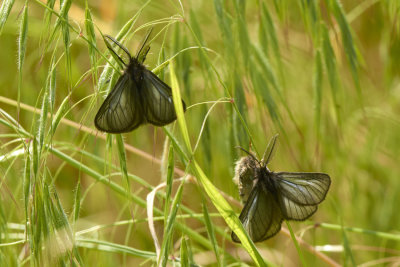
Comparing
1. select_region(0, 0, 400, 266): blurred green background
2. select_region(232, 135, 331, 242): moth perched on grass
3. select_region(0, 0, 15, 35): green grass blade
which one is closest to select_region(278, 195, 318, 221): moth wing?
select_region(232, 135, 331, 242): moth perched on grass

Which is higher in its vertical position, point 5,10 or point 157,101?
point 5,10

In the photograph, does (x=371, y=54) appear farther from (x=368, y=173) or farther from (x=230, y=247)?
(x=230, y=247)

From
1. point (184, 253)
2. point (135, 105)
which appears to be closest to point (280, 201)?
point (184, 253)

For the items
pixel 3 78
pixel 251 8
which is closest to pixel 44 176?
pixel 3 78

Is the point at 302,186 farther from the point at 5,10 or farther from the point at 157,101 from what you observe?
the point at 5,10

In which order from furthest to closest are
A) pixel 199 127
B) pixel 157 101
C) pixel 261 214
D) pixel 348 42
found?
pixel 199 127 → pixel 348 42 → pixel 261 214 → pixel 157 101

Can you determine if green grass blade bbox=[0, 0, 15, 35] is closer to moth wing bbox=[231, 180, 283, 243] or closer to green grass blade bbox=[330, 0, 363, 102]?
moth wing bbox=[231, 180, 283, 243]

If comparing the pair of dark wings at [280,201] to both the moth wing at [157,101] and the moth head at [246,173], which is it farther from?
the moth wing at [157,101]
